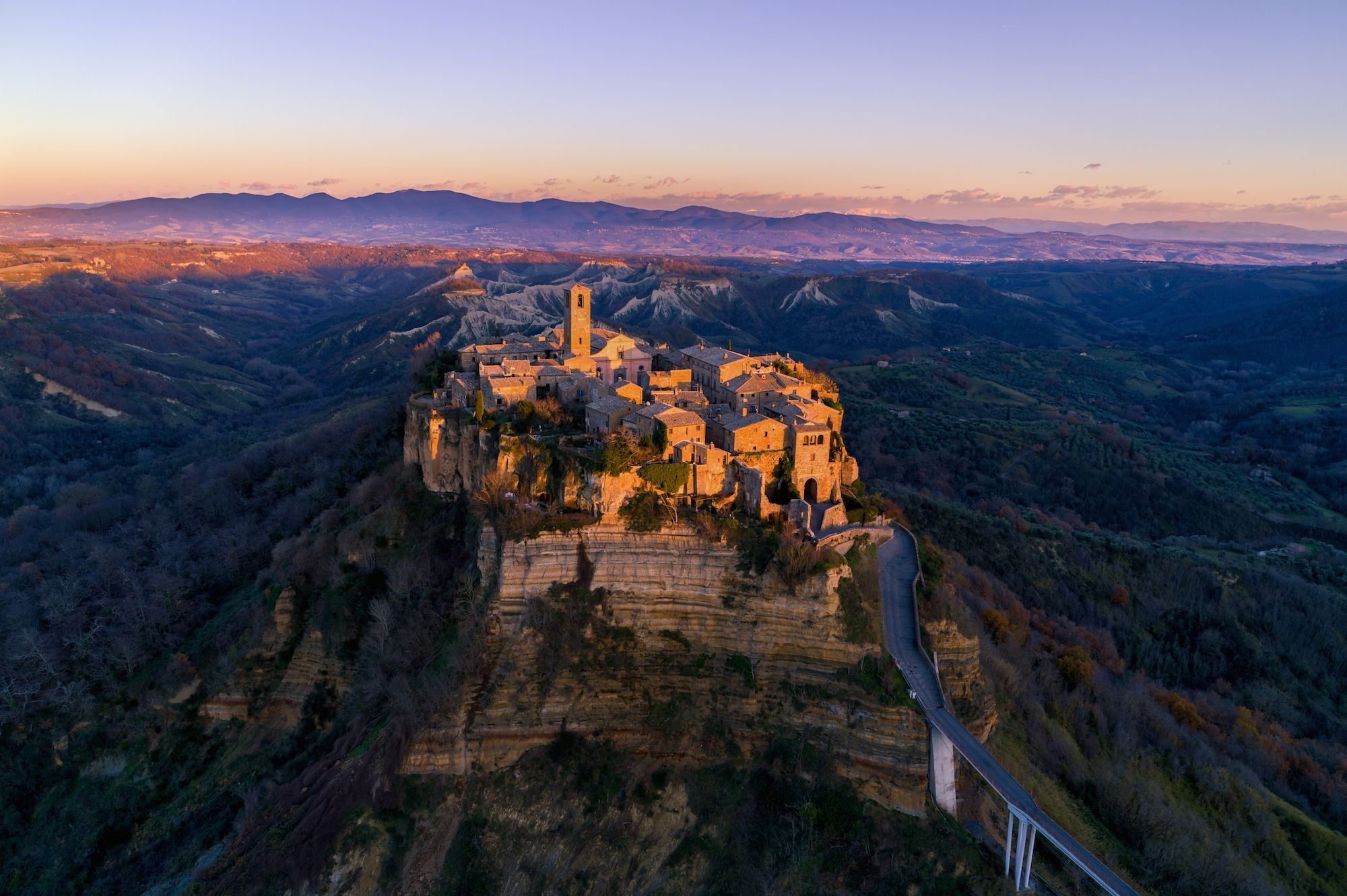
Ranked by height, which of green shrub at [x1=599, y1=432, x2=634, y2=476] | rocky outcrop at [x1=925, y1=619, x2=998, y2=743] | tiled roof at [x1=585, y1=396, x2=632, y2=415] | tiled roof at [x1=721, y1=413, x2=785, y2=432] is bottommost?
rocky outcrop at [x1=925, y1=619, x2=998, y2=743]

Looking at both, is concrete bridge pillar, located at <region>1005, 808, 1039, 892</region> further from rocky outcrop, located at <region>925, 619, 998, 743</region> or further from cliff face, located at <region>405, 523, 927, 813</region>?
rocky outcrop, located at <region>925, 619, 998, 743</region>

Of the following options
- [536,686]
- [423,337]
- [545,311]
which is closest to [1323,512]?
[536,686]

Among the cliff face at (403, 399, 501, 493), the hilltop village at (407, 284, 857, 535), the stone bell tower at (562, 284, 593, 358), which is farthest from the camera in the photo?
the stone bell tower at (562, 284, 593, 358)

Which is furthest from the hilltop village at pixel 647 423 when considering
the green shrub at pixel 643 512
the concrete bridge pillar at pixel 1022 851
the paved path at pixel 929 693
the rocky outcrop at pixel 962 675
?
the concrete bridge pillar at pixel 1022 851

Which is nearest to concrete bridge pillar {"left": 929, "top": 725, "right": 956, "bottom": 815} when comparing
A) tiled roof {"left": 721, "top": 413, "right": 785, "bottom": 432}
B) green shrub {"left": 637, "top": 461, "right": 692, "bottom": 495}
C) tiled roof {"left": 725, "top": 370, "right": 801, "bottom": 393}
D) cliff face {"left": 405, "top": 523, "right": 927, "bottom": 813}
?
cliff face {"left": 405, "top": 523, "right": 927, "bottom": 813}

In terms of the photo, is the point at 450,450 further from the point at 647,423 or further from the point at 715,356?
the point at 715,356

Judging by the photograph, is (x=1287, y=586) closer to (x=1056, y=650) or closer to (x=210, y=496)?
(x=1056, y=650)

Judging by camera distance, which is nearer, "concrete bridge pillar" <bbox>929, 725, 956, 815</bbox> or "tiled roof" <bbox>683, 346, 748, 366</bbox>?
"concrete bridge pillar" <bbox>929, 725, 956, 815</bbox>
